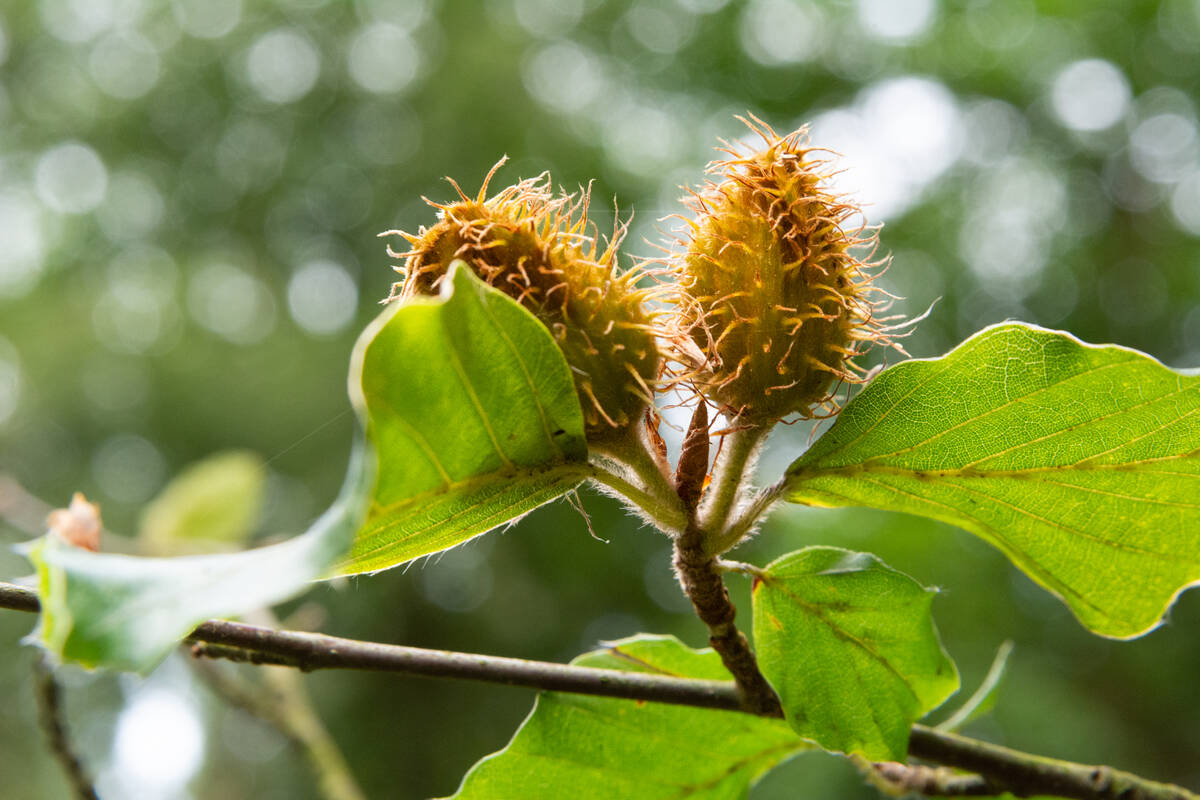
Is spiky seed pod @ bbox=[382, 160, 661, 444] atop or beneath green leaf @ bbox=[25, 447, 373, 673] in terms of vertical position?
atop

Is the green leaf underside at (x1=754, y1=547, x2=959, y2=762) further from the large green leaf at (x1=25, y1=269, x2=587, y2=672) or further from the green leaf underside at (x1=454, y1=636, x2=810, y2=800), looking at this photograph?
the large green leaf at (x1=25, y1=269, x2=587, y2=672)

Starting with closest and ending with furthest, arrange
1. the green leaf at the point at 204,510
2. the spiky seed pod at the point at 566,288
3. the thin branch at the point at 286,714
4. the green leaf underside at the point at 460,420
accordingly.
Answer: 1. the green leaf underside at the point at 460,420
2. the spiky seed pod at the point at 566,288
3. the thin branch at the point at 286,714
4. the green leaf at the point at 204,510

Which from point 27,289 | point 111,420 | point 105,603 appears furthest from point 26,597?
point 27,289

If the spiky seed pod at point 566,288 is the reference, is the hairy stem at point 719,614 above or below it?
below

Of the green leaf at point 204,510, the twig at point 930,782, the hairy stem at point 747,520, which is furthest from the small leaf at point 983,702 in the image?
the green leaf at point 204,510

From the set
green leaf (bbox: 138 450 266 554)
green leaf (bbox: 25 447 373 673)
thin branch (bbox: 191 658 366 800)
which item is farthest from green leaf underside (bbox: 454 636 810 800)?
green leaf (bbox: 138 450 266 554)

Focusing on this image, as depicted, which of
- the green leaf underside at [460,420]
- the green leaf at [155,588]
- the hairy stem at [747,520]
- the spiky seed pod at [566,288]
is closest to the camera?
the green leaf at [155,588]

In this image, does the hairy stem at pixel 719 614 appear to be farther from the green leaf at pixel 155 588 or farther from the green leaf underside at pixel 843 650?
the green leaf at pixel 155 588
